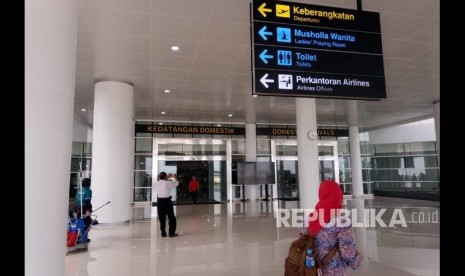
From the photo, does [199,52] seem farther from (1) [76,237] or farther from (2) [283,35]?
(1) [76,237]

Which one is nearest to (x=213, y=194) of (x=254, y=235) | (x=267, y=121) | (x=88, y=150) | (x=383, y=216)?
(x=267, y=121)

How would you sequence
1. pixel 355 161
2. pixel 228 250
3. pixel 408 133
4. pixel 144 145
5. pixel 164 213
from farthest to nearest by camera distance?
pixel 408 133 < pixel 355 161 < pixel 144 145 < pixel 164 213 < pixel 228 250

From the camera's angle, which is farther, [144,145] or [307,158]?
[144,145]

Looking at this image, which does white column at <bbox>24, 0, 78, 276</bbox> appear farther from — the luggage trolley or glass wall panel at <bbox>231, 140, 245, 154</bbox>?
glass wall panel at <bbox>231, 140, 245, 154</bbox>

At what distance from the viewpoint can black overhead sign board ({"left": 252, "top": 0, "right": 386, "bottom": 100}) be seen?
414 cm

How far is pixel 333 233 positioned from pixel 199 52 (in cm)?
632

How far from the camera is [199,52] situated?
7957 millimetres

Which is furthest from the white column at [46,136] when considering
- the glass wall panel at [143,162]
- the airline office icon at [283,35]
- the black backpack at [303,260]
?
the glass wall panel at [143,162]

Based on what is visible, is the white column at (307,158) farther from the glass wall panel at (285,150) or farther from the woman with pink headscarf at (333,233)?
the glass wall panel at (285,150)

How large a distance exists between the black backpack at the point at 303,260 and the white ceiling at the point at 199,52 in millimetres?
4469

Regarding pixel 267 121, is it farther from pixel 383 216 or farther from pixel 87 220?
pixel 87 220

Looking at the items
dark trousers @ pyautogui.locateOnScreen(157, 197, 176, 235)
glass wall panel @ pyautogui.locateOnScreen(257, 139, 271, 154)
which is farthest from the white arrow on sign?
glass wall panel @ pyautogui.locateOnScreen(257, 139, 271, 154)

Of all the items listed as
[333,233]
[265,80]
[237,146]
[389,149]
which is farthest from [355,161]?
[333,233]
